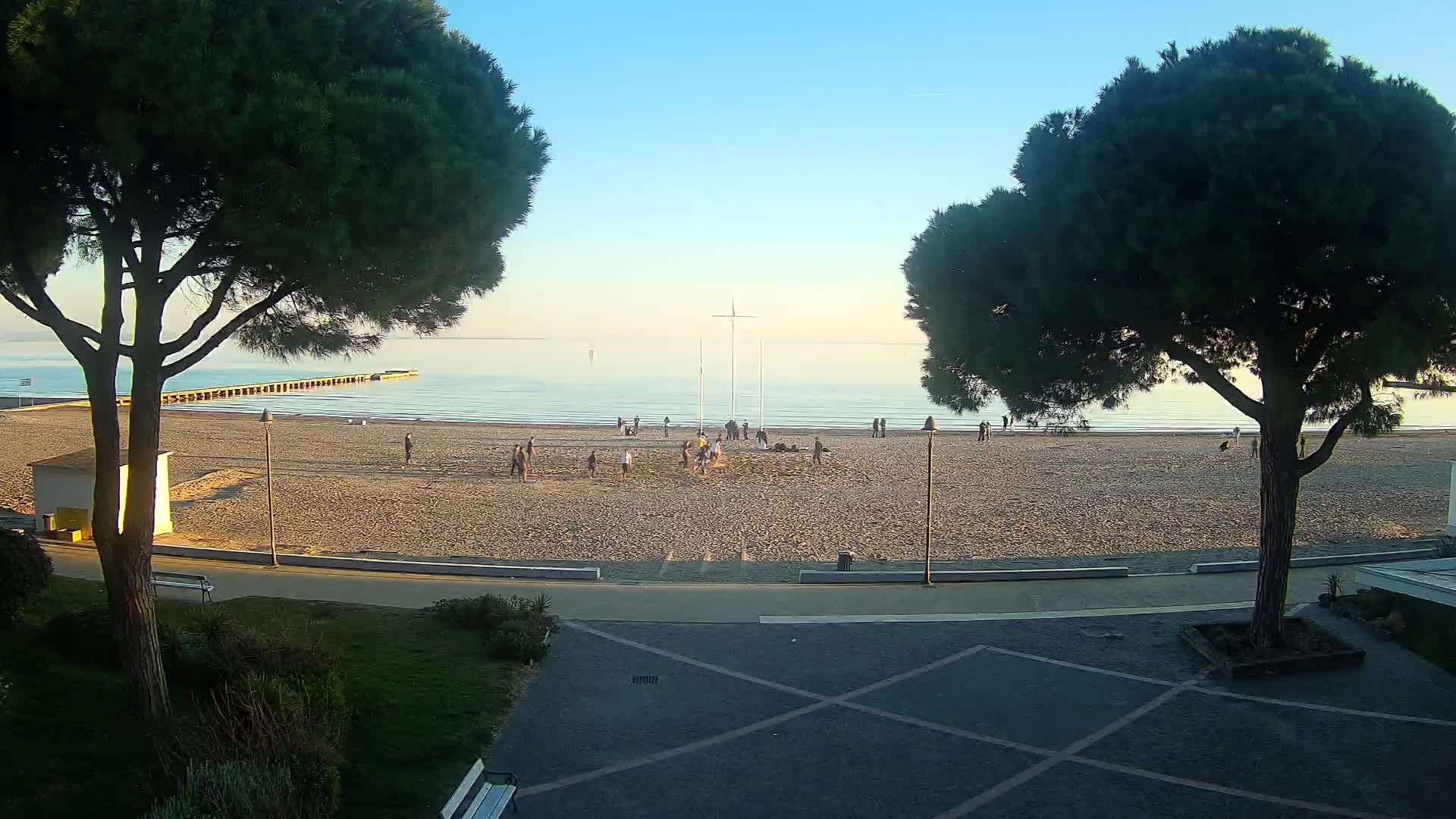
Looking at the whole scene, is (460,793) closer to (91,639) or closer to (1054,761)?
(91,639)

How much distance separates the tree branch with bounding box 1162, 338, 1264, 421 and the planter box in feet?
8.13

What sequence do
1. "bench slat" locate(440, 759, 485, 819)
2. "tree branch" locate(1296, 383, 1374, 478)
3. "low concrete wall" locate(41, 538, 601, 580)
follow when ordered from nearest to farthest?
"bench slat" locate(440, 759, 485, 819), "tree branch" locate(1296, 383, 1374, 478), "low concrete wall" locate(41, 538, 601, 580)

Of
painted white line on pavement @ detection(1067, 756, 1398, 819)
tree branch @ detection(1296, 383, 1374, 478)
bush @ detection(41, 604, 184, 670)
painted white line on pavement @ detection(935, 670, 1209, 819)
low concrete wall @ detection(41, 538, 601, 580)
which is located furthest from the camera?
low concrete wall @ detection(41, 538, 601, 580)

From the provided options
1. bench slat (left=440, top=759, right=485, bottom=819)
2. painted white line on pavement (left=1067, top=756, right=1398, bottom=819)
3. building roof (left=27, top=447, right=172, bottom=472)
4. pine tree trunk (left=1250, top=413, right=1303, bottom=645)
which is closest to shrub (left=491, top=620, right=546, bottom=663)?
bench slat (left=440, top=759, right=485, bottom=819)

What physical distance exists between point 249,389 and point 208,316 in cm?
7778

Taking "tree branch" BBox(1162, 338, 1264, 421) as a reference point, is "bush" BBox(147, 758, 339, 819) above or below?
below

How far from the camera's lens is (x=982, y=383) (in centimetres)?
1084

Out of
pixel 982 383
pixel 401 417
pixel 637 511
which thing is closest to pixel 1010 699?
pixel 982 383

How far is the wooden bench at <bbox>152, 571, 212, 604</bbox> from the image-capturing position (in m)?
11.8

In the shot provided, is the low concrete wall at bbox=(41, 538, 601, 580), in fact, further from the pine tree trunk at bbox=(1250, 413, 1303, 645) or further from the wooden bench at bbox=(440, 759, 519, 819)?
the pine tree trunk at bbox=(1250, 413, 1303, 645)

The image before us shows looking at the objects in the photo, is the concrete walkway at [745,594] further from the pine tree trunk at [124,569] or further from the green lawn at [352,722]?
the pine tree trunk at [124,569]

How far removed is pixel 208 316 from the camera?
7.16 meters

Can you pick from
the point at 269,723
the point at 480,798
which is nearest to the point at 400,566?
the point at 269,723

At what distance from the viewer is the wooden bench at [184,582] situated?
1181cm
